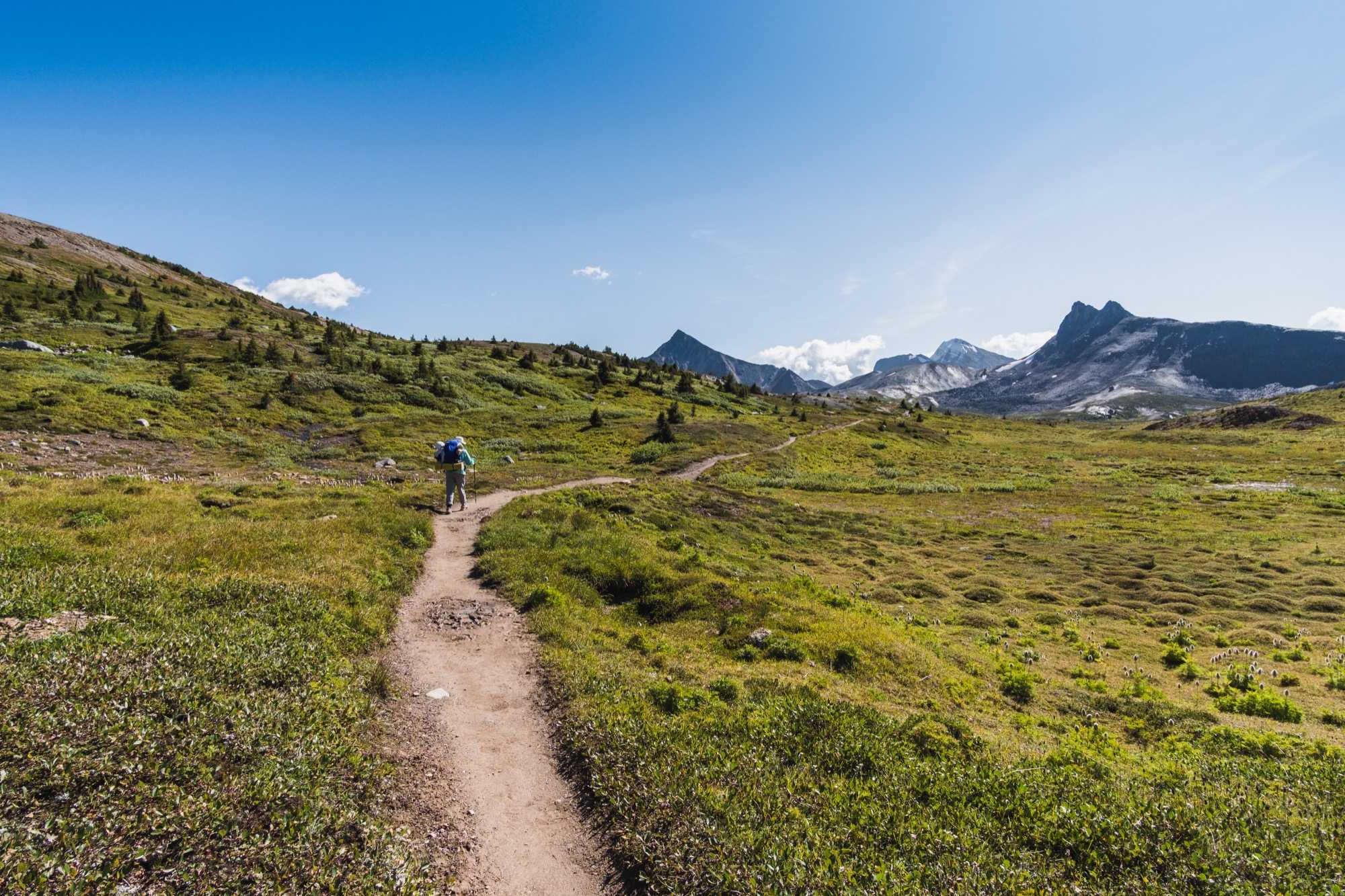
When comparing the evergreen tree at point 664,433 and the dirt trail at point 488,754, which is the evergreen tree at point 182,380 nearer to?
the evergreen tree at point 664,433

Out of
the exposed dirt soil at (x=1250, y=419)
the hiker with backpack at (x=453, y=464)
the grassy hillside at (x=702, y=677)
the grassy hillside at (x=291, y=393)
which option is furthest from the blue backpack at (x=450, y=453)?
the exposed dirt soil at (x=1250, y=419)

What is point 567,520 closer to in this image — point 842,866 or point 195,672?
point 195,672

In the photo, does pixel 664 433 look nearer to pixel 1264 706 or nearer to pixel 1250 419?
pixel 1264 706

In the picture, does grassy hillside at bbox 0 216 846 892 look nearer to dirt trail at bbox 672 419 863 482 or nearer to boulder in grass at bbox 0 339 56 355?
boulder in grass at bbox 0 339 56 355

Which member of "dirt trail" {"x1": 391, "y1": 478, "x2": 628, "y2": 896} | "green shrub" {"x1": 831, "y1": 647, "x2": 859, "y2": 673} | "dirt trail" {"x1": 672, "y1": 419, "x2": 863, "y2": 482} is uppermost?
"dirt trail" {"x1": 672, "y1": 419, "x2": 863, "y2": 482}

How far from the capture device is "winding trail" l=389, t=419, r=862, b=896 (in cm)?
759

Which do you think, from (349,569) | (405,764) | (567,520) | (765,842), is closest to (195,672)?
(405,764)

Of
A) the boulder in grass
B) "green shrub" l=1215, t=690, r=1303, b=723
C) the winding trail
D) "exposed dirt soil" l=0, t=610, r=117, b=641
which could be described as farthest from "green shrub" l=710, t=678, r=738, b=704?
the boulder in grass

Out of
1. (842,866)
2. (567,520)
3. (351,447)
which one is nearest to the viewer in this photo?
(842,866)

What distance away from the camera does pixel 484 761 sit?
974 cm

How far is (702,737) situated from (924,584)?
19.8 metres

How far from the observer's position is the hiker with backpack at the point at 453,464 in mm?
27297

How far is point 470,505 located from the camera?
2934 centimetres

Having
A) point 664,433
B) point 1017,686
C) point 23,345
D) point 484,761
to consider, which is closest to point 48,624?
point 484,761
